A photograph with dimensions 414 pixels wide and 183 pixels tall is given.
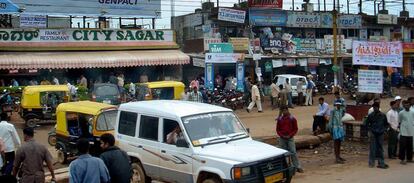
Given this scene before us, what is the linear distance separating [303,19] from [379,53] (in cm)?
2077

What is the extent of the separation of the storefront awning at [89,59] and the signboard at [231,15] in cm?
364

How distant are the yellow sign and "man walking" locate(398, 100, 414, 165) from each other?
65.9 feet

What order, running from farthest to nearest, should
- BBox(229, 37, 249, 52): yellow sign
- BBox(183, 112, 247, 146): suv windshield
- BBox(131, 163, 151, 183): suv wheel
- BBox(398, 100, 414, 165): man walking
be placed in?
BBox(229, 37, 249, 52): yellow sign < BBox(398, 100, 414, 165): man walking < BBox(131, 163, 151, 183): suv wheel < BBox(183, 112, 247, 146): suv windshield

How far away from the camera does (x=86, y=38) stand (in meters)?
27.9

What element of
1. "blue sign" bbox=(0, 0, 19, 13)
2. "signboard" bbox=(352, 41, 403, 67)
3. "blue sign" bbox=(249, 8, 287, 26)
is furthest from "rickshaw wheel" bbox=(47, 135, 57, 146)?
"blue sign" bbox=(249, 8, 287, 26)

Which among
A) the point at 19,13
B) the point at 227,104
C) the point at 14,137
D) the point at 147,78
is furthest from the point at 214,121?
the point at 147,78

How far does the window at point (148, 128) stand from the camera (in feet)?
31.4

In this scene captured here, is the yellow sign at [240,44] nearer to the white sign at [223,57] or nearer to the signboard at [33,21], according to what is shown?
the white sign at [223,57]

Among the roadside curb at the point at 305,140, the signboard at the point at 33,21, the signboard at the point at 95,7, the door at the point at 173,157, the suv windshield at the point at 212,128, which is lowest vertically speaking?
the roadside curb at the point at 305,140

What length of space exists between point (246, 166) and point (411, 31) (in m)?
42.1

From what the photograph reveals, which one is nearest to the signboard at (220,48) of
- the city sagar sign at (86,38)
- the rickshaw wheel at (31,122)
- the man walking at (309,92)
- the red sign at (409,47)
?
the city sagar sign at (86,38)

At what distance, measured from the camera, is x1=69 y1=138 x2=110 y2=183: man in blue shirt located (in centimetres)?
605

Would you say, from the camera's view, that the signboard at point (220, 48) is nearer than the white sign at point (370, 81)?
No

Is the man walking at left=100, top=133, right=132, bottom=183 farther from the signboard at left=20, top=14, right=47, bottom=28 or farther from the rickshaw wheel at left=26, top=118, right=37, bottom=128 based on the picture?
the signboard at left=20, top=14, right=47, bottom=28
